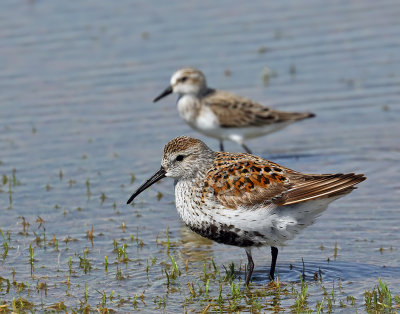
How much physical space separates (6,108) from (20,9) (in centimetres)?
547

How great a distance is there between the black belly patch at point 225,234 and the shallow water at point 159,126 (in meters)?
0.67

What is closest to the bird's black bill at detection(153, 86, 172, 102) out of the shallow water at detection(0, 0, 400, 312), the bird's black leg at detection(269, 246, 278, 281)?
the shallow water at detection(0, 0, 400, 312)

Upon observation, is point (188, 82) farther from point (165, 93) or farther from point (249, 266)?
point (249, 266)

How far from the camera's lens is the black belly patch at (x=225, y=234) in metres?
8.73

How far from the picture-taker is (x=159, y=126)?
1506 cm

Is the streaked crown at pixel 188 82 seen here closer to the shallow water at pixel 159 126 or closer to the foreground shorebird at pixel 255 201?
the shallow water at pixel 159 126

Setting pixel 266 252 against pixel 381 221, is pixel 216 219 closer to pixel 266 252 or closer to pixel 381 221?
pixel 266 252

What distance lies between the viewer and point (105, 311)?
8141 millimetres

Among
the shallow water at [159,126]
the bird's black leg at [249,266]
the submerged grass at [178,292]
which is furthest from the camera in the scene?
the shallow water at [159,126]

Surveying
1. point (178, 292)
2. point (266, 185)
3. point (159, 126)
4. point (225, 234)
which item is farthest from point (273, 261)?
point (159, 126)

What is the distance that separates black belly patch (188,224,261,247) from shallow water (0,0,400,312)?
67cm

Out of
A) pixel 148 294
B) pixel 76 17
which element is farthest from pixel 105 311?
pixel 76 17

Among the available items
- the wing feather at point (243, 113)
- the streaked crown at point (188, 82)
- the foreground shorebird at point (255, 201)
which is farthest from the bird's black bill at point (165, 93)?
the foreground shorebird at point (255, 201)

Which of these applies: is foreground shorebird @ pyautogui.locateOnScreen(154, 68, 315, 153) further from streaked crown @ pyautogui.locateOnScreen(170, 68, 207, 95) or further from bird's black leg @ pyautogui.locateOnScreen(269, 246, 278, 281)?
bird's black leg @ pyautogui.locateOnScreen(269, 246, 278, 281)
